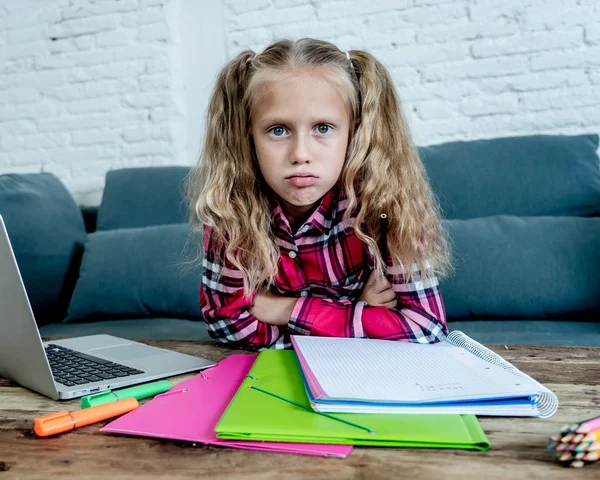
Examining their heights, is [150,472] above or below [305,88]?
below

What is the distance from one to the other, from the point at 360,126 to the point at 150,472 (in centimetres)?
78

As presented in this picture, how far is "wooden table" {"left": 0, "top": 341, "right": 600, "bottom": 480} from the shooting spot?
47 centimetres

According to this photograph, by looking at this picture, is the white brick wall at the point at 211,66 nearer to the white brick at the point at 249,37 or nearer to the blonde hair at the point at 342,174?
the white brick at the point at 249,37

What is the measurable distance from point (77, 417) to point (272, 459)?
0.76 feet

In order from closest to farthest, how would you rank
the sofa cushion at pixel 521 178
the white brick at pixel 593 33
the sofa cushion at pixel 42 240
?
1. the sofa cushion at pixel 521 178
2. the sofa cushion at pixel 42 240
3. the white brick at pixel 593 33

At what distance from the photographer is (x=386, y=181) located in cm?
111

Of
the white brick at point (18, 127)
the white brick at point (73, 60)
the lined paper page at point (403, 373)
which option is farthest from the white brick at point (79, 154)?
the lined paper page at point (403, 373)

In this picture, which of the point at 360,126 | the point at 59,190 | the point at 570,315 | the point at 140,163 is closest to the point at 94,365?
the point at 360,126

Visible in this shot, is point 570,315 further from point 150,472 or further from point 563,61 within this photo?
point 150,472

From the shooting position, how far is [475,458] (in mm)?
491

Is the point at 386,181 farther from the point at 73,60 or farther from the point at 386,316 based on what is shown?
the point at 73,60

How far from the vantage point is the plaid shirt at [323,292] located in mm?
1027

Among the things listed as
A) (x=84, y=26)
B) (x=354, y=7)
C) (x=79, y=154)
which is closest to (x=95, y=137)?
(x=79, y=154)

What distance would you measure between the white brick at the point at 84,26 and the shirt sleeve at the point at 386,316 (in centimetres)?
192
